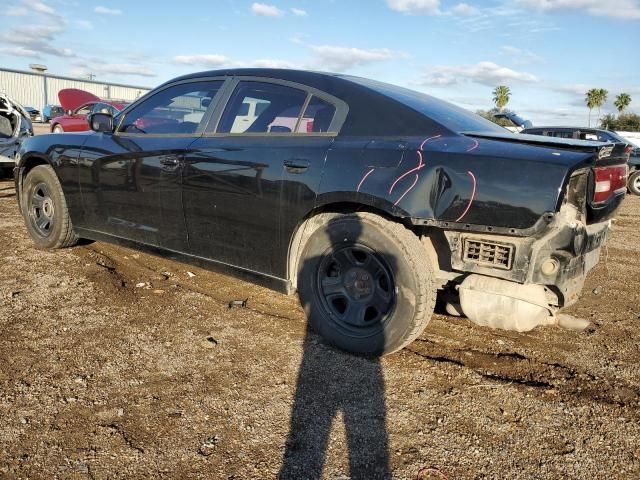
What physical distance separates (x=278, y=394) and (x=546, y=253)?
146 cm

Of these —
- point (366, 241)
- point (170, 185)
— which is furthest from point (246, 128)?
point (366, 241)

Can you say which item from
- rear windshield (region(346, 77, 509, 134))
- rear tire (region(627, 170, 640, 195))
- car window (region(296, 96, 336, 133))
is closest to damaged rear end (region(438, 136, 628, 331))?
rear windshield (region(346, 77, 509, 134))

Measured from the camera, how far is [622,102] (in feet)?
198

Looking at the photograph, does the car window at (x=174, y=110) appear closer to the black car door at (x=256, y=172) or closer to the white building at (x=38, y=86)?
the black car door at (x=256, y=172)

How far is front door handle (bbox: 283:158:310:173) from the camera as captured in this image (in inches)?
118

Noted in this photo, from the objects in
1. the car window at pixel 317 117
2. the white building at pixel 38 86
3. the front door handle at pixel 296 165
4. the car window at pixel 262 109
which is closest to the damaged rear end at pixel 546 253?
the front door handle at pixel 296 165

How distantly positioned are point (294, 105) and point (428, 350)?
1.70 meters

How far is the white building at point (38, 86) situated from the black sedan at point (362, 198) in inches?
1437

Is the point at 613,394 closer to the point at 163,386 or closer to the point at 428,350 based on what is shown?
the point at 428,350

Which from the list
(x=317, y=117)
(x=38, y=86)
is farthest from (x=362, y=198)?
(x=38, y=86)

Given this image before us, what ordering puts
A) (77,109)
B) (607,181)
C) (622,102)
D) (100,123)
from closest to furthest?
1. (607,181)
2. (100,123)
3. (77,109)
4. (622,102)

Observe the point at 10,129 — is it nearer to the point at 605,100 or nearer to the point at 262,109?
the point at 262,109

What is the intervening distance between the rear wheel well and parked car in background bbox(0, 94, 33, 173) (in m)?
7.19

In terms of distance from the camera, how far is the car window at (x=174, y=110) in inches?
144
